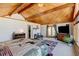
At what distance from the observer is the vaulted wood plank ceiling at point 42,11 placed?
1.72 metres

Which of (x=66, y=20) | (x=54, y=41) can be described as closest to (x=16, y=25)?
(x=54, y=41)

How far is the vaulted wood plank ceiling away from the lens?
172cm

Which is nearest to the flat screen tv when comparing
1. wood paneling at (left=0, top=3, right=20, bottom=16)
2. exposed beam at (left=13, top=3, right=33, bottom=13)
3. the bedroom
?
the bedroom

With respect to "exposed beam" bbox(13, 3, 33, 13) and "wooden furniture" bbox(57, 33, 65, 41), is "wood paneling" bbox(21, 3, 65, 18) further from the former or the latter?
"wooden furniture" bbox(57, 33, 65, 41)

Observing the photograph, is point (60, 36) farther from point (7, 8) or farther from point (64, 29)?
point (7, 8)

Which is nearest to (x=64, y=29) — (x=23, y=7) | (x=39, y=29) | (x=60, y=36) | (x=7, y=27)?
(x=60, y=36)

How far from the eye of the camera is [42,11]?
1.80 metres

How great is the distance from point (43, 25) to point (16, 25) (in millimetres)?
417

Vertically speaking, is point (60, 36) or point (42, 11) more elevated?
point (42, 11)

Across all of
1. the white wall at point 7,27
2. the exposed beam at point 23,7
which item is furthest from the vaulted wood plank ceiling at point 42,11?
the white wall at point 7,27

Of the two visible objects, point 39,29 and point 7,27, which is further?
point 39,29

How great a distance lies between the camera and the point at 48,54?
1.75 m

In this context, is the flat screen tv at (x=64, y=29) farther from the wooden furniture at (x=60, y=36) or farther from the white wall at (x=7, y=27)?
the white wall at (x=7, y=27)

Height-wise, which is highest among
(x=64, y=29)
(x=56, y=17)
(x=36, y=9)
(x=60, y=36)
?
(x=36, y=9)
